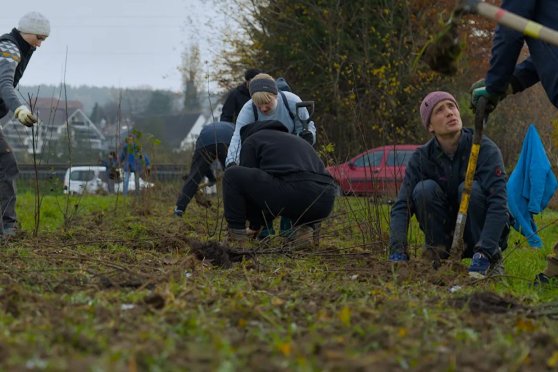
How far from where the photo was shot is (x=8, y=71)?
7.29 metres

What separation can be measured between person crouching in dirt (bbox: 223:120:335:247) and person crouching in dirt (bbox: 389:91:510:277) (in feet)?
3.84

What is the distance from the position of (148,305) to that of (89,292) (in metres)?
0.53

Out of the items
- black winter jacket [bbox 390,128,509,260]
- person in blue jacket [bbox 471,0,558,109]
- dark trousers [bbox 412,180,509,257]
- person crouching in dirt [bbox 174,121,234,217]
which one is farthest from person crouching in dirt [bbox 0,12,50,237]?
person in blue jacket [bbox 471,0,558,109]

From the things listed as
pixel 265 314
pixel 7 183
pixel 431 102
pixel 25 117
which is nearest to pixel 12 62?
pixel 25 117

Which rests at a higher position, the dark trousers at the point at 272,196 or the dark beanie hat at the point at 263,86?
the dark beanie hat at the point at 263,86

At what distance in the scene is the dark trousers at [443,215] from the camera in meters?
5.67

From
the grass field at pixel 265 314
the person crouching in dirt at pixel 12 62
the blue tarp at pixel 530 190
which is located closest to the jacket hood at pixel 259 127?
the grass field at pixel 265 314

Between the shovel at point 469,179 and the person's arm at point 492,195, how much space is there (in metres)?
0.13

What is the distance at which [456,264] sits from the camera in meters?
5.41

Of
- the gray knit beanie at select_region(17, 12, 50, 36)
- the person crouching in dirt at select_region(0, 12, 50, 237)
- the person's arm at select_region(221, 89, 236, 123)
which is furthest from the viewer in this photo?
the person's arm at select_region(221, 89, 236, 123)

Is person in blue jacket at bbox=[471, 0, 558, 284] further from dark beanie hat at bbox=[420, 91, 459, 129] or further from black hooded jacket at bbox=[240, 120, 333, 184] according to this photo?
black hooded jacket at bbox=[240, 120, 333, 184]

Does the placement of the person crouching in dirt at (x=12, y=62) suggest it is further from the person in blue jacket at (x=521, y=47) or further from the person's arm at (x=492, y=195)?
the person in blue jacket at (x=521, y=47)

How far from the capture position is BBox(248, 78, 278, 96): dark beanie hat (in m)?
7.66

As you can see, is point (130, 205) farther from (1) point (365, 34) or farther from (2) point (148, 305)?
(1) point (365, 34)
